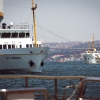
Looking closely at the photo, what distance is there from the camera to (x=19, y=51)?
4825 cm

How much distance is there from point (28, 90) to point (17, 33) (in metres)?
45.4

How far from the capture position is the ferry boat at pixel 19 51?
4838 cm

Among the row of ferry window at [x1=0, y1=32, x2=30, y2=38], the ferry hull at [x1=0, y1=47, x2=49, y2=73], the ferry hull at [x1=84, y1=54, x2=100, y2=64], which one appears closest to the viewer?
the ferry hull at [x1=0, y1=47, x2=49, y2=73]

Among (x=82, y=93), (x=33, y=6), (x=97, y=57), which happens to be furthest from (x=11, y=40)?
(x=97, y=57)

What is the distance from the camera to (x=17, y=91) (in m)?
6.24

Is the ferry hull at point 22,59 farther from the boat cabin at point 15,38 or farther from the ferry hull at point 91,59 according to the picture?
the ferry hull at point 91,59

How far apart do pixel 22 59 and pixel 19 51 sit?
1.34m

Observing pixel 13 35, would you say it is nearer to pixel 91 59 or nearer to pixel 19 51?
pixel 19 51

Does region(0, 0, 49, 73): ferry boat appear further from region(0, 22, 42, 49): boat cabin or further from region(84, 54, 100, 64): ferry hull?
region(84, 54, 100, 64): ferry hull

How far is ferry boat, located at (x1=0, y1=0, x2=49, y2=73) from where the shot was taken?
48375 mm

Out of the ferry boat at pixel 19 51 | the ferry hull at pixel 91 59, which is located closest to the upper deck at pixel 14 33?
the ferry boat at pixel 19 51

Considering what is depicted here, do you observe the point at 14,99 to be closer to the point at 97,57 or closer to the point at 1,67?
the point at 1,67

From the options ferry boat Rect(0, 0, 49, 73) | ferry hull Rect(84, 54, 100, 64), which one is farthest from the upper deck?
ferry hull Rect(84, 54, 100, 64)

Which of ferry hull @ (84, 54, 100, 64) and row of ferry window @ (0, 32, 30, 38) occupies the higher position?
row of ferry window @ (0, 32, 30, 38)
